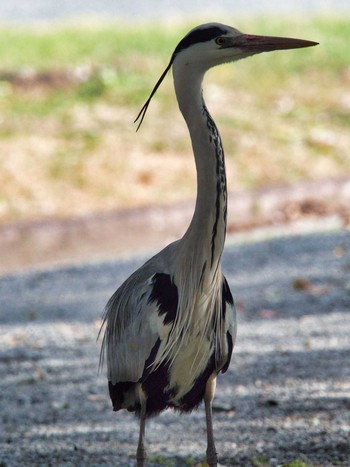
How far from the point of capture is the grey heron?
11.3 ft

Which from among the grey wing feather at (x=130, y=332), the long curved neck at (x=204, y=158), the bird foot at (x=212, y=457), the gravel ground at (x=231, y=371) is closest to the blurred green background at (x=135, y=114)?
the gravel ground at (x=231, y=371)

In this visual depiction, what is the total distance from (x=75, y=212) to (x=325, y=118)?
3805 mm

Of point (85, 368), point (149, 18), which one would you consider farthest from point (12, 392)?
point (149, 18)

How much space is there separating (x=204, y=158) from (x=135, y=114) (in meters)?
8.48

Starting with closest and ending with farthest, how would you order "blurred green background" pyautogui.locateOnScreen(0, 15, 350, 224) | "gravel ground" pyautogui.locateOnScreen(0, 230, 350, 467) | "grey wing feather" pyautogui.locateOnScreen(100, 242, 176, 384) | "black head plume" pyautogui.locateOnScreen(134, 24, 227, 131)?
"black head plume" pyautogui.locateOnScreen(134, 24, 227, 131)
"grey wing feather" pyautogui.locateOnScreen(100, 242, 176, 384)
"gravel ground" pyautogui.locateOnScreen(0, 230, 350, 467)
"blurred green background" pyautogui.locateOnScreen(0, 15, 350, 224)

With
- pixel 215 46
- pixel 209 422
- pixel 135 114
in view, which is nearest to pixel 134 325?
pixel 209 422

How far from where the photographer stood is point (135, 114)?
1183 cm

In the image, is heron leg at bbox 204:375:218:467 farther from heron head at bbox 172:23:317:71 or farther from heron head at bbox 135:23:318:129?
heron head at bbox 172:23:317:71

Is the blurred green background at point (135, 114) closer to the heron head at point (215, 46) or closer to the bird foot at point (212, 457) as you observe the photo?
the bird foot at point (212, 457)

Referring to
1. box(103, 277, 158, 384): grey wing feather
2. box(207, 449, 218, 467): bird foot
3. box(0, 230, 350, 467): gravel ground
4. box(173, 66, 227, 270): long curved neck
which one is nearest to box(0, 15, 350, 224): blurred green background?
box(0, 230, 350, 467): gravel ground

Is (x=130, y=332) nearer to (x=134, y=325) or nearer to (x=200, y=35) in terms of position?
(x=134, y=325)

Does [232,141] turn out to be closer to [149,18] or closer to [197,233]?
[149,18]

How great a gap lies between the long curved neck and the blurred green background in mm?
6217

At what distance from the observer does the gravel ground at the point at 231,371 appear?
440cm
